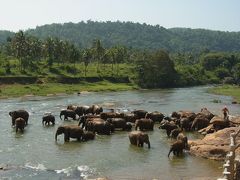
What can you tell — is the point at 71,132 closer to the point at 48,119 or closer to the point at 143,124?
the point at 143,124

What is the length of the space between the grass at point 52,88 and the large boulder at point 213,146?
5308 cm

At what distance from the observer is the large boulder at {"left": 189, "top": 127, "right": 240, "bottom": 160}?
2959cm

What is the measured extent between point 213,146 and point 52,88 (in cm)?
6386

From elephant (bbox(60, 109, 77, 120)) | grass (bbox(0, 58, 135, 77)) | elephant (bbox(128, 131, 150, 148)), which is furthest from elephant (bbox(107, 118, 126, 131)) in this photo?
grass (bbox(0, 58, 135, 77))

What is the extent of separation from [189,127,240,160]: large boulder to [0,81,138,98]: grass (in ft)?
174

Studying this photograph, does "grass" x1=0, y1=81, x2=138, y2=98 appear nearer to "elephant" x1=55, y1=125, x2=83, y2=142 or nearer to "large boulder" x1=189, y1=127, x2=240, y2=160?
"elephant" x1=55, y1=125, x2=83, y2=142

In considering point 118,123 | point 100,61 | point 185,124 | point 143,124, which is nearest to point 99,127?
point 118,123

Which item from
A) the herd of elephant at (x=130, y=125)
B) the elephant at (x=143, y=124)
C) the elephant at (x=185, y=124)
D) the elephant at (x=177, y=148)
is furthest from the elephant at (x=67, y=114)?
the elephant at (x=177, y=148)

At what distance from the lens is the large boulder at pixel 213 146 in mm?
29594

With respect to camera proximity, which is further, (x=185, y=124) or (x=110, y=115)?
(x=110, y=115)

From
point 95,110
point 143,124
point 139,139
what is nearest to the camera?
point 139,139

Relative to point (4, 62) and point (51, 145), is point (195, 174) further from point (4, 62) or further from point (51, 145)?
point (4, 62)

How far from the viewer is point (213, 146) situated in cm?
3044

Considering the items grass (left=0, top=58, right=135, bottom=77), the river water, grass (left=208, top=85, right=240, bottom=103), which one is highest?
grass (left=0, top=58, right=135, bottom=77)
